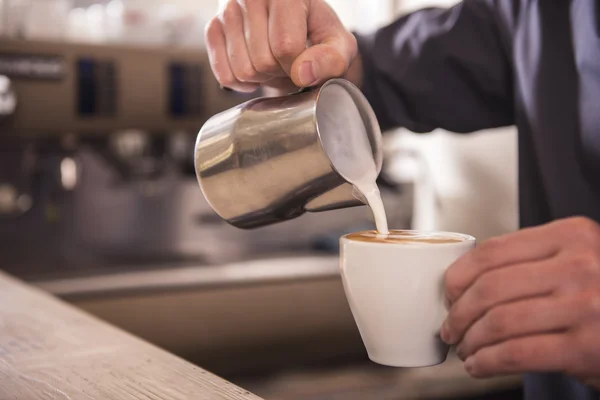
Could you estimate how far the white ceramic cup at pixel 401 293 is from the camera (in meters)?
0.67

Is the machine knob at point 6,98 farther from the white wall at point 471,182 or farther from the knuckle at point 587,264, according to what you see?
the knuckle at point 587,264

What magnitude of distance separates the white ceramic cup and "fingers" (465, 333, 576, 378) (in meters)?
0.10

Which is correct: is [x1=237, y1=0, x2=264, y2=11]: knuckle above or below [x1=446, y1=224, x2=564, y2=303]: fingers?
Answer: above

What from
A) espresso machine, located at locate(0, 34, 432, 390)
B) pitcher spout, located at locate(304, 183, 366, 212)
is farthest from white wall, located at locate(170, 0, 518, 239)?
pitcher spout, located at locate(304, 183, 366, 212)

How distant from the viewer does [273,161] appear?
765 mm

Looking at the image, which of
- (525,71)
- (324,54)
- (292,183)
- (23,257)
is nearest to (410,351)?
(292,183)

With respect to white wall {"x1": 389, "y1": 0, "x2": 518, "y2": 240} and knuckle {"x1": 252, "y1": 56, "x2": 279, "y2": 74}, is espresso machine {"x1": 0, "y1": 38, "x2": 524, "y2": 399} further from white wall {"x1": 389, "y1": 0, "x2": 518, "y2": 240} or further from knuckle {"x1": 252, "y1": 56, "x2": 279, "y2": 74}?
knuckle {"x1": 252, "y1": 56, "x2": 279, "y2": 74}

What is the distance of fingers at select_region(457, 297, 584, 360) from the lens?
1.84 ft

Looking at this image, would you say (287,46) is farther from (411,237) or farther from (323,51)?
(411,237)

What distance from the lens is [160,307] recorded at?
2.07 metres

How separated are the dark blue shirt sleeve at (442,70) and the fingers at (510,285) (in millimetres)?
677

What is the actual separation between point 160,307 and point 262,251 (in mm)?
683

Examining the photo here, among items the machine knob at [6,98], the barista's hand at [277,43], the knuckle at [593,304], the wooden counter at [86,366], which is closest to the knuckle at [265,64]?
the barista's hand at [277,43]

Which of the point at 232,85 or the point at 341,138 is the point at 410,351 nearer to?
the point at 341,138
